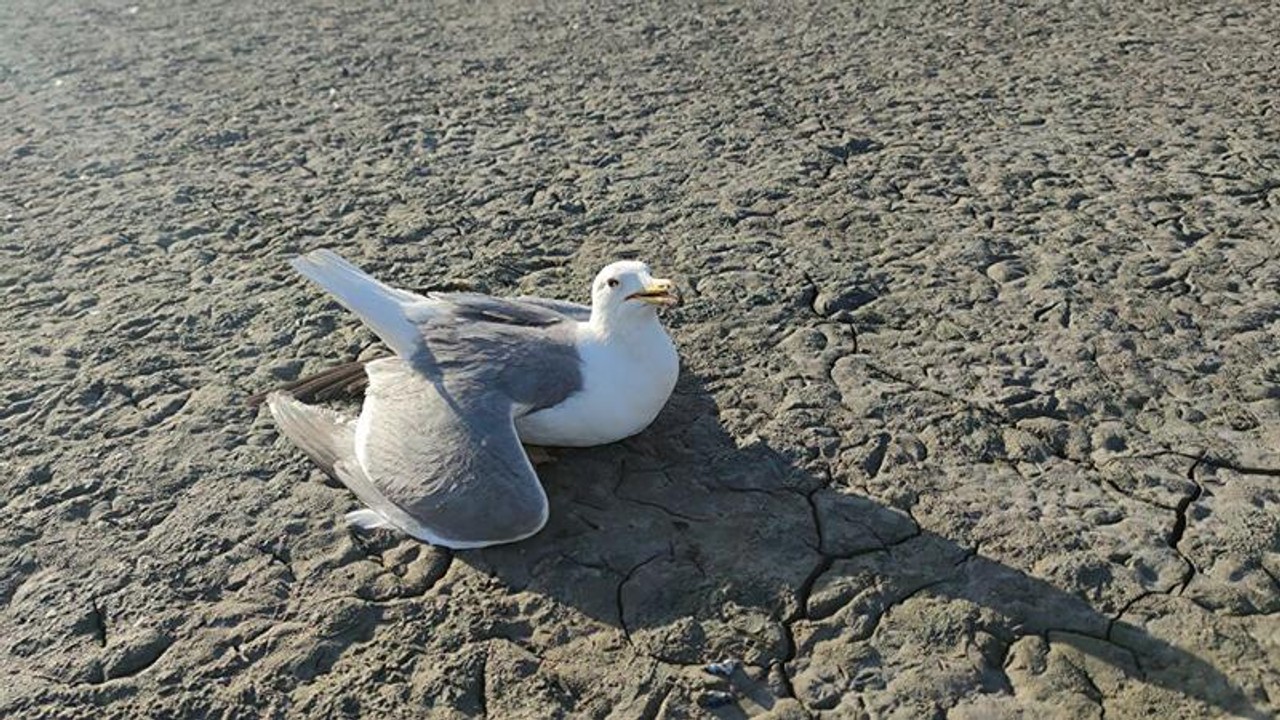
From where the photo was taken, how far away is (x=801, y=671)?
2893 mm

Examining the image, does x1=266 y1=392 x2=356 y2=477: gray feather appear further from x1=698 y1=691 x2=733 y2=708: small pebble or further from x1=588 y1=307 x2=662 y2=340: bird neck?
x1=698 y1=691 x2=733 y2=708: small pebble

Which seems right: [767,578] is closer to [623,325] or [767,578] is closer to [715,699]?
[715,699]

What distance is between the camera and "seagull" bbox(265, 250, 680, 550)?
125 inches

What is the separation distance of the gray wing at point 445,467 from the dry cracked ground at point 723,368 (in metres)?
0.12

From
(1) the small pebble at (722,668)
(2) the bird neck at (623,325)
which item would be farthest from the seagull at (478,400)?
(1) the small pebble at (722,668)

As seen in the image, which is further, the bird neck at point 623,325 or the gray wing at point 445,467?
the bird neck at point 623,325

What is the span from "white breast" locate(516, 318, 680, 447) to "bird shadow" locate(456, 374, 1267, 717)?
17cm

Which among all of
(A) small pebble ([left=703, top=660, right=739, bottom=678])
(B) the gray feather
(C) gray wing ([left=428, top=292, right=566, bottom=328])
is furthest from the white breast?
(A) small pebble ([left=703, top=660, right=739, bottom=678])

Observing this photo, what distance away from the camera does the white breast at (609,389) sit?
3.39m

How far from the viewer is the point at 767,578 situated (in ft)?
10.3

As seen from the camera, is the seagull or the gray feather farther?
the gray feather

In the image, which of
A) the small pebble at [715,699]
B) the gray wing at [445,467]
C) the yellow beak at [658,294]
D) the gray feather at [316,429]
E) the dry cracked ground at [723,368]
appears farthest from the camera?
the gray feather at [316,429]

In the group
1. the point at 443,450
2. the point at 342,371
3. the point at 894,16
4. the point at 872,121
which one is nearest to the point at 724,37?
the point at 894,16

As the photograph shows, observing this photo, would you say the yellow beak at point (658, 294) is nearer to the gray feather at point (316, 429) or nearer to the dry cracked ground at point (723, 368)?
the dry cracked ground at point (723, 368)
